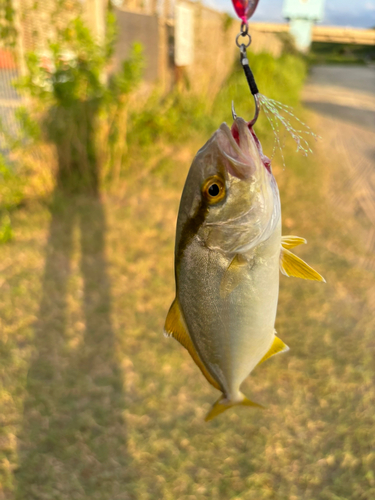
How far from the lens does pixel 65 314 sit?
380 cm

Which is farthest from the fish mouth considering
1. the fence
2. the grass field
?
the fence

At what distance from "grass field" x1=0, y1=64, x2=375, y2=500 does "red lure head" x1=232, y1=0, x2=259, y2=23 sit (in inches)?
96.0

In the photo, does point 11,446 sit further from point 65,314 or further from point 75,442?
point 65,314

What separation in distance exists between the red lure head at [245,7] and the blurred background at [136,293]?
0.43 meters

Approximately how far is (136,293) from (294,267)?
3.18 meters

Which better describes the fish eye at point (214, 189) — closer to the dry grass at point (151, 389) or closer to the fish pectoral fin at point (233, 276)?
the fish pectoral fin at point (233, 276)

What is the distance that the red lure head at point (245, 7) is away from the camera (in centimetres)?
97

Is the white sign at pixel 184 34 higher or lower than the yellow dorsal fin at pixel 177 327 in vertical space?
higher

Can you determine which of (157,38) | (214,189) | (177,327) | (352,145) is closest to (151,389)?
(177,327)

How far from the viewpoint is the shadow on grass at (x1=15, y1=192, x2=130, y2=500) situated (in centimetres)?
250

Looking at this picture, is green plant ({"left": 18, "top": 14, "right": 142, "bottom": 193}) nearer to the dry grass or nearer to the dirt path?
the dry grass

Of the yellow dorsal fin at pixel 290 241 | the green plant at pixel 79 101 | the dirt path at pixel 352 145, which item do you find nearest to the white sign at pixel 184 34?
the green plant at pixel 79 101

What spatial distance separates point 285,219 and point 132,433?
135 inches

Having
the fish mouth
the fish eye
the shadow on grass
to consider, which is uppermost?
the fish mouth
